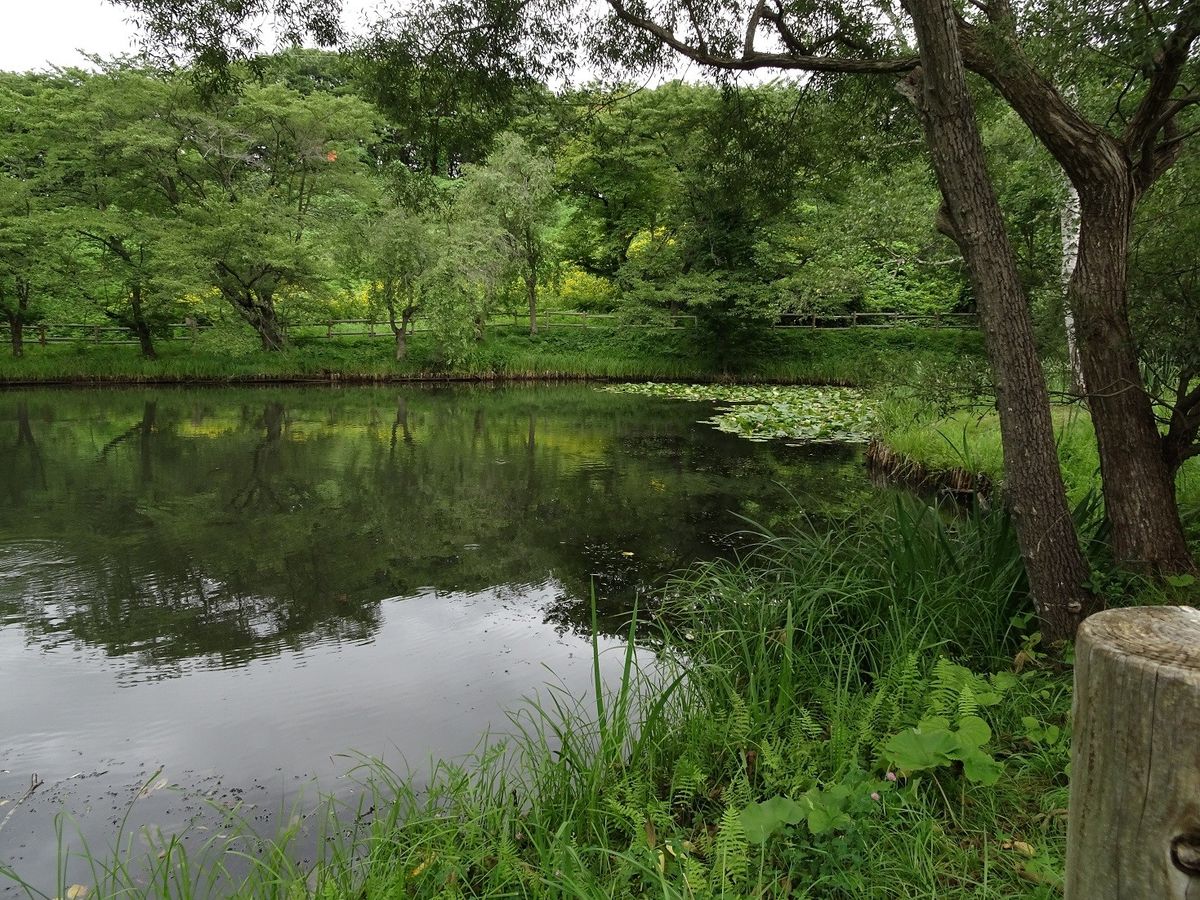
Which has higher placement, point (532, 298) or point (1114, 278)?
point (532, 298)

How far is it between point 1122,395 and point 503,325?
22966 mm

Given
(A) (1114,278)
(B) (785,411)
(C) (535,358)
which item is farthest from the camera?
(C) (535,358)

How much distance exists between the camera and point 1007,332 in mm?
3291

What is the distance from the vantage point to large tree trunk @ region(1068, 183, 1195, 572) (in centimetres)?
353

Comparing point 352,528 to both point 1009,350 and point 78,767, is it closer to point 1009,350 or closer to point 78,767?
point 78,767

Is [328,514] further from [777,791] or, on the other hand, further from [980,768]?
[980,768]

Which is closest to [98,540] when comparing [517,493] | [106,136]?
[517,493]

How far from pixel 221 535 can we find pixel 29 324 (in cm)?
2117

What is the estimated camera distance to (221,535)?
7555mm

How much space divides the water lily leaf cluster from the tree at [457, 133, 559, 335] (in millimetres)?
6026

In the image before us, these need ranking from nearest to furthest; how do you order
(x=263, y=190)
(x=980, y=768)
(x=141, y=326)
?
(x=980, y=768) → (x=263, y=190) → (x=141, y=326)

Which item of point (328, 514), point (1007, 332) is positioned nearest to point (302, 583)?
point (328, 514)

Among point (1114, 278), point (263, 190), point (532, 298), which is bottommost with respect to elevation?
point (1114, 278)

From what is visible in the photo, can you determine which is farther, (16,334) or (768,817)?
(16,334)
